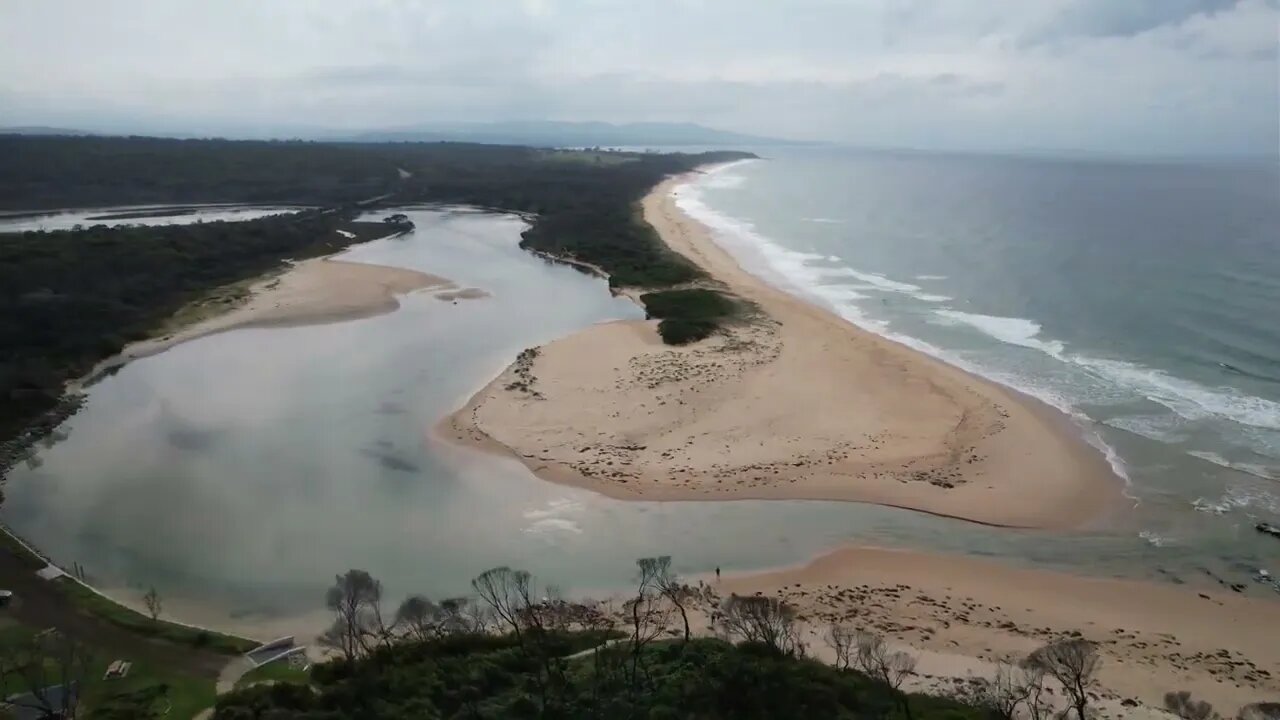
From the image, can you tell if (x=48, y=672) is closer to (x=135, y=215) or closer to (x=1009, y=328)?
(x=1009, y=328)

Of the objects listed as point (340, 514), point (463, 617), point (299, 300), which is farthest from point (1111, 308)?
point (299, 300)

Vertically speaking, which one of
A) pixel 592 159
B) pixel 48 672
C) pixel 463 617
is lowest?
pixel 463 617

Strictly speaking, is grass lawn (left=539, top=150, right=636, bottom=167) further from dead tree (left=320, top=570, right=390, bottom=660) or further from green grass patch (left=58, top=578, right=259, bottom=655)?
dead tree (left=320, top=570, right=390, bottom=660)

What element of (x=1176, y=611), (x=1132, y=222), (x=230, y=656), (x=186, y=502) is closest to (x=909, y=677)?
(x=1176, y=611)

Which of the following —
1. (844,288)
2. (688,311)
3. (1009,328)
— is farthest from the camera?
(844,288)

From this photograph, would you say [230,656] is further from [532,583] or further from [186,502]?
[186,502]

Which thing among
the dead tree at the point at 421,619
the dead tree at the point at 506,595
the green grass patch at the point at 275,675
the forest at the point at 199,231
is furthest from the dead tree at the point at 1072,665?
the forest at the point at 199,231

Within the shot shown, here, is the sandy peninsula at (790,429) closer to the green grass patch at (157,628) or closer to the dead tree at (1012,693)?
the dead tree at (1012,693)
